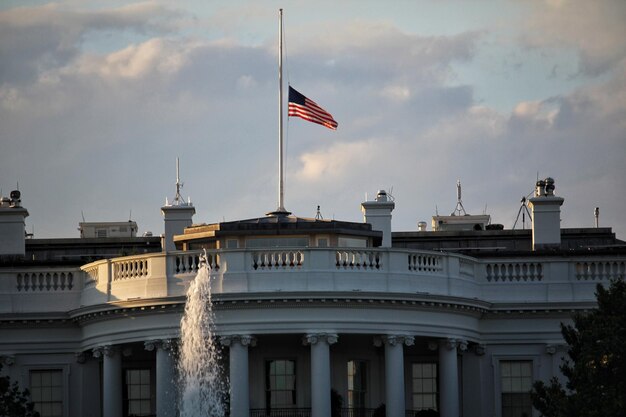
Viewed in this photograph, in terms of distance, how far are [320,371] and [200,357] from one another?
3.54 m

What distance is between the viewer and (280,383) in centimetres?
7388

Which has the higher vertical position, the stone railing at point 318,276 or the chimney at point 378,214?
the chimney at point 378,214

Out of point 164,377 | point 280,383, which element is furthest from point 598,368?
point 164,377

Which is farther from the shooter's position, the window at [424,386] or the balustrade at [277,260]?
the window at [424,386]

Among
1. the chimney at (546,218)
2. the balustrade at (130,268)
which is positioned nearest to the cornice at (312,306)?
the balustrade at (130,268)

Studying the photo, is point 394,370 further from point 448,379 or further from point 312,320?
point 312,320

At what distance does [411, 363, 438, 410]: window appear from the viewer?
75875mm

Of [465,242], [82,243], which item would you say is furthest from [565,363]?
[82,243]

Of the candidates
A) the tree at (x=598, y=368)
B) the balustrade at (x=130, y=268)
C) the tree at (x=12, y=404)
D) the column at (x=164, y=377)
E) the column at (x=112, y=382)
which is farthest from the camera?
the column at (x=112, y=382)

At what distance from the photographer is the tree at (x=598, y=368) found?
2562 inches

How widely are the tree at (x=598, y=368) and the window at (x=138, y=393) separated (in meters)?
13.5

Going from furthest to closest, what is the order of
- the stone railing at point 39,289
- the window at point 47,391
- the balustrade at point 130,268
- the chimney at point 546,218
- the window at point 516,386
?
the chimney at point 546,218, the window at point 516,386, the window at point 47,391, the stone railing at point 39,289, the balustrade at point 130,268

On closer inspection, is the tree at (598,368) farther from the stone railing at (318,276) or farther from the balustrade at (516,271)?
the balustrade at (516,271)

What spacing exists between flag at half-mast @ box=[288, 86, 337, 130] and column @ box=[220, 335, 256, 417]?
31.4ft
